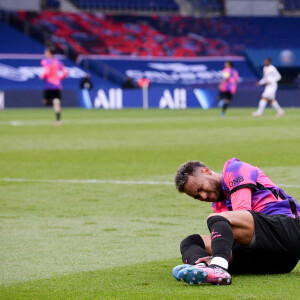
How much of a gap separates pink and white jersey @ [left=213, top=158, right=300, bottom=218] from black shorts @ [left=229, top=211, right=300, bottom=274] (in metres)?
0.13

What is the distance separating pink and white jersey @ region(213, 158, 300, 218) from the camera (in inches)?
194

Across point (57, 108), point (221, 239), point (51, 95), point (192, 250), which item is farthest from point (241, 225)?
point (51, 95)

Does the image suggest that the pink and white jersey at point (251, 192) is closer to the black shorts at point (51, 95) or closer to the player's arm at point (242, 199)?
the player's arm at point (242, 199)

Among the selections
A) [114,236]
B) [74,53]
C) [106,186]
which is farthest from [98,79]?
[114,236]

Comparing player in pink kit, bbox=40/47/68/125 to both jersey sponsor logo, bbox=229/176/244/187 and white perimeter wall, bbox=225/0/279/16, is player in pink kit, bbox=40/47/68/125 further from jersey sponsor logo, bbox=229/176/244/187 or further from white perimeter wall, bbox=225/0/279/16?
white perimeter wall, bbox=225/0/279/16

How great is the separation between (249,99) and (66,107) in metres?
9.91

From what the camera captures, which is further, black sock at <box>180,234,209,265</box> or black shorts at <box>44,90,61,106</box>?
black shorts at <box>44,90,61,106</box>

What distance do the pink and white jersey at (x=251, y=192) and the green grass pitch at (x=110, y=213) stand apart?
0.44 metres

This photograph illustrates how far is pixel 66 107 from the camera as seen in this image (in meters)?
40.9

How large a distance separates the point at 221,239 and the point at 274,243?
387 mm

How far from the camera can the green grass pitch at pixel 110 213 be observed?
15.2 ft

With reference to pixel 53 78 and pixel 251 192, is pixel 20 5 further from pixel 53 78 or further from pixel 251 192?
pixel 251 192

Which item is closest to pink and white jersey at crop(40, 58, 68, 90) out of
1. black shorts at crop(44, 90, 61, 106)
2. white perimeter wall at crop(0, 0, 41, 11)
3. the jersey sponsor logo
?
black shorts at crop(44, 90, 61, 106)

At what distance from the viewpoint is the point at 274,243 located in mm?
4824
